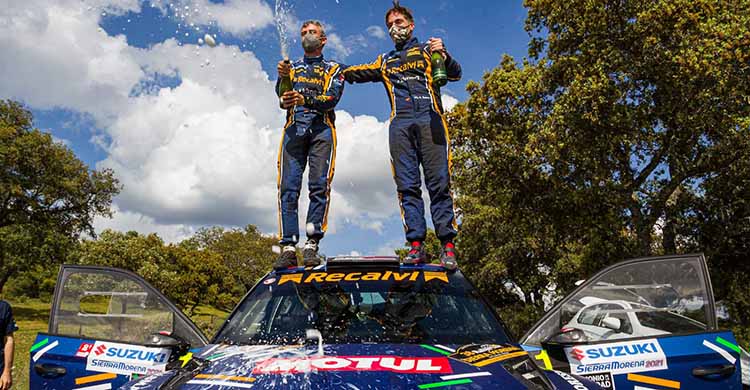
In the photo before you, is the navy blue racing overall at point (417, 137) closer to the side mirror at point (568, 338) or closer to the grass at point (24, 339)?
the side mirror at point (568, 338)

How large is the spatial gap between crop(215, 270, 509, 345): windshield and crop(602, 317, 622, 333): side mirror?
103 cm

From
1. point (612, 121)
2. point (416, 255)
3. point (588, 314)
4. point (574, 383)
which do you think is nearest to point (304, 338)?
point (574, 383)

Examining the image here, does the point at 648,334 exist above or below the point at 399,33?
below

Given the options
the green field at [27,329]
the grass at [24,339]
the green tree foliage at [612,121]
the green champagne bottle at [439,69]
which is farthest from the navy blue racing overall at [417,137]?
the green tree foliage at [612,121]

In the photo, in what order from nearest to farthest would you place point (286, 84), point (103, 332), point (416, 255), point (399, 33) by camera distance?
point (103, 332), point (416, 255), point (286, 84), point (399, 33)

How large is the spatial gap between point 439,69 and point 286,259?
193cm

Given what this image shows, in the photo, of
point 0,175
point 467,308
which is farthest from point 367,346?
point 0,175

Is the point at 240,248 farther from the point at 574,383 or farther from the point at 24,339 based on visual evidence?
the point at 574,383

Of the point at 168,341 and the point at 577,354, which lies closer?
the point at 168,341

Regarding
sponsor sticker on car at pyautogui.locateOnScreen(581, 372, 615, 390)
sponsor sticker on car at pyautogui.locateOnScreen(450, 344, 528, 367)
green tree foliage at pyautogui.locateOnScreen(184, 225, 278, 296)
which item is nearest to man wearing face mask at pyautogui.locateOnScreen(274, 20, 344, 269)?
sponsor sticker on car at pyautogui.locateOnScreen(450, 344, 528, 367)

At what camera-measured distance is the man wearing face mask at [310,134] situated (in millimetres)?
4402

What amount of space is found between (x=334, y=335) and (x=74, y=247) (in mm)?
28598

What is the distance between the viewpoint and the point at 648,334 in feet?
10.7

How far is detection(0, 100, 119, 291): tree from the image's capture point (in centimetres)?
2514
